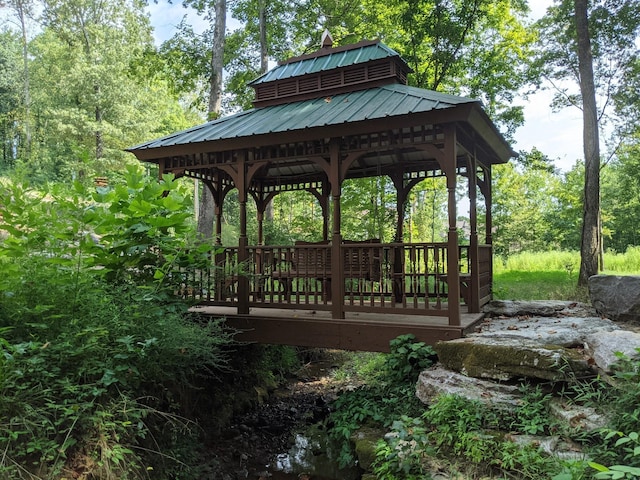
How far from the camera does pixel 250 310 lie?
6930 millimetres

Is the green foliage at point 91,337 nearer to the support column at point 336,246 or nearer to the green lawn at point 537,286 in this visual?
the support column at point 336,246

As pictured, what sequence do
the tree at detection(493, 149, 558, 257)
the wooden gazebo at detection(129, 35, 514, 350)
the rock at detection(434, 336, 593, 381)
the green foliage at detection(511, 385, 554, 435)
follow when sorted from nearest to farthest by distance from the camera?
the green foliage at detection(511, 385, 554, 435), the rock at detection(434, 336, 593, 381), the wooden gazebo at detection(129, 35, 514, 350), the tree at detection(493, 149, 558, 257)

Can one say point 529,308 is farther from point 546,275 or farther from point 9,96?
point 9,96

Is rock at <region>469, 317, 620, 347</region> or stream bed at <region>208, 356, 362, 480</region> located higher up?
rock at <region>469, 317, 620, 347</region>

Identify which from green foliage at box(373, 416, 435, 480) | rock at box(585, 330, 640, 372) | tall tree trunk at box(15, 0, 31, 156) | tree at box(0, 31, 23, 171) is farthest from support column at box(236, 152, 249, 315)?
tree at box(0, 31, 23, 171)

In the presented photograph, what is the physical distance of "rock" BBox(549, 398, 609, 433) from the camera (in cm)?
334

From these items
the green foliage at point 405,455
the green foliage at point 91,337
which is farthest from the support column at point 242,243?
the green foliage at point 405,455

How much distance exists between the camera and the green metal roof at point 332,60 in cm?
723

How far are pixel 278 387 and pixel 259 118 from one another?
17.0ft

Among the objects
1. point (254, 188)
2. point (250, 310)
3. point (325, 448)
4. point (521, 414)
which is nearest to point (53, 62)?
point (254, 188)

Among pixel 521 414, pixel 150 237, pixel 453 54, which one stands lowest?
pixel 521 414

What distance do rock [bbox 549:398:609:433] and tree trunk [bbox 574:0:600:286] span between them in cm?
733

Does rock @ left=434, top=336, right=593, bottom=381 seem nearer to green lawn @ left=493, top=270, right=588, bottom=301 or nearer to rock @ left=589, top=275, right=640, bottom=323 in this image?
rock @ left=589, top=275, right=640, bottom=323

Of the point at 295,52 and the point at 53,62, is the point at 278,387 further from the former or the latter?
the point at 53,62
